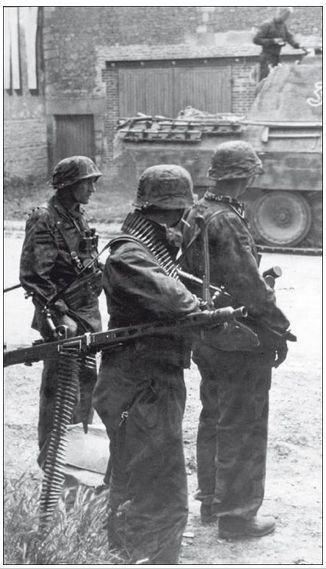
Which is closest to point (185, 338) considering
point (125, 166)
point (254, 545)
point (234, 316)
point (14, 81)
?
point (234, 316)

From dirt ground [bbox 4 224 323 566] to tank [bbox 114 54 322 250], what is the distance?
13.2ft

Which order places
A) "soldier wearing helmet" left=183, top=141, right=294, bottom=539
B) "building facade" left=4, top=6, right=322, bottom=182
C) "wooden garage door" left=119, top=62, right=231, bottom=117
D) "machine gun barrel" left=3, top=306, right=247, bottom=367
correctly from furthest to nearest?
"wooden garage door" left=119, top=62, right=231, bottom=117 < "building facade" left=4, top=6, right=322, bottom=182 < "soldier wearing helmet" left=183, top=141, right=294, bottom=539 < "machine gun barrel" left=3, top=306, right=247, bottom=367

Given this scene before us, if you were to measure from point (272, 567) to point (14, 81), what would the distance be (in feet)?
55.8

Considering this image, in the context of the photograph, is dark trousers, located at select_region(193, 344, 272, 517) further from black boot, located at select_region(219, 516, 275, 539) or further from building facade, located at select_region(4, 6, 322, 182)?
building facade, located at select_region(4, 6, 322, 182)

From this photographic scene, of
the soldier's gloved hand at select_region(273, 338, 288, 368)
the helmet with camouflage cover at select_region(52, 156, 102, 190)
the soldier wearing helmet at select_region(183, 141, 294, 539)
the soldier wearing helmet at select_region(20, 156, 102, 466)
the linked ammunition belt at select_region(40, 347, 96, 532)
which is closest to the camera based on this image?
the linked ammunition belt at select_region(40, 347, 96, 532)

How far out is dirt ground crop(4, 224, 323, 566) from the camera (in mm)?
4473

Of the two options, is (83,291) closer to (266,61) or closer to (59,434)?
(59,434)

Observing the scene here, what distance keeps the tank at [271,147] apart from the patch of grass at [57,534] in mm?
9929

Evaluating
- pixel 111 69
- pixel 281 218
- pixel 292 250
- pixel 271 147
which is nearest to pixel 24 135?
pixel 111 69

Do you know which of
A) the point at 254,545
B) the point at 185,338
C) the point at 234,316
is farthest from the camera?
the point at 254,545

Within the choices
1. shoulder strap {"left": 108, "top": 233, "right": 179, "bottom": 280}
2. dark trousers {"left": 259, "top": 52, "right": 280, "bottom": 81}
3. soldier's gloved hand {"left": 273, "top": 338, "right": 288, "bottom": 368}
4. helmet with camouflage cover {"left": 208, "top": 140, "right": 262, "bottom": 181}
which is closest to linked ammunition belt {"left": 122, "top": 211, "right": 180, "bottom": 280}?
shoulder strap {"left": 108, "top": 233, "right": 179, "bottom": 280}

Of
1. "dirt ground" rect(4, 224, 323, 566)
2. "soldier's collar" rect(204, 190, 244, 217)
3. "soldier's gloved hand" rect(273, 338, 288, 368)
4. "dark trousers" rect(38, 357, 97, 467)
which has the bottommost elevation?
"dirt ground" rect(4, 224, 323, 566)

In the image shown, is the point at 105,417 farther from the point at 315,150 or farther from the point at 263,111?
the point at 263,111

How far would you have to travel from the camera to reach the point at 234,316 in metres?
3.74
